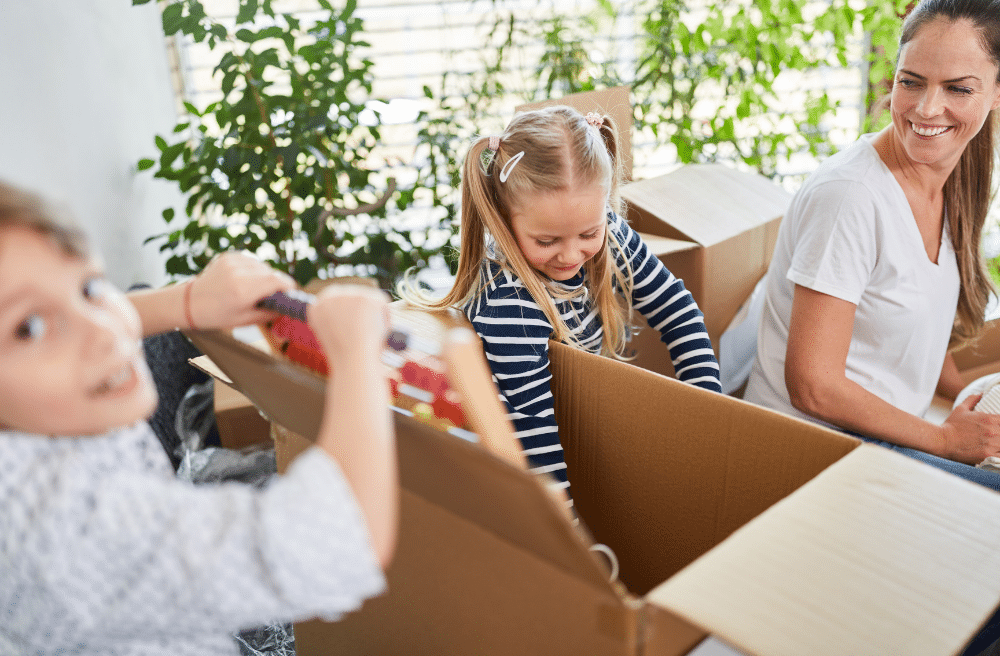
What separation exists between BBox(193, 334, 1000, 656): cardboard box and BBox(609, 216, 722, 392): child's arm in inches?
12.8

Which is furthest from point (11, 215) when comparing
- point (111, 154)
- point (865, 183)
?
point (111, 154)

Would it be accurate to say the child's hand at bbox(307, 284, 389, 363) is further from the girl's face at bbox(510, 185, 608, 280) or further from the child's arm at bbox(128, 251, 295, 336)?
the girl's face at bbox(510, 185, 608, 280)

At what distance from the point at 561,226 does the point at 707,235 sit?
531 mm

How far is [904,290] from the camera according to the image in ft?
3.68

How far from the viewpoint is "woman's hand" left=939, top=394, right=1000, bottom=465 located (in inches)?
42.3

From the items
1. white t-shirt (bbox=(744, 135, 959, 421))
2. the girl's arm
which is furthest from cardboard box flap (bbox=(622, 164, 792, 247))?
the girl's arm

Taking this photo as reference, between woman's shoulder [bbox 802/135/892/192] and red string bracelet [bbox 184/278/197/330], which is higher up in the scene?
woman's shoulder [bbox 802/135/892/192]

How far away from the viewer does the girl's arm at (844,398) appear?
107 cm

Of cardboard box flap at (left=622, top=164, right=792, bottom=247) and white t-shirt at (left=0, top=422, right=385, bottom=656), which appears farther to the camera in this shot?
cardboard box flap at (left=622, top=164, right=792, bottom=247)

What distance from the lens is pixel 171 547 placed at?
0.43 metres

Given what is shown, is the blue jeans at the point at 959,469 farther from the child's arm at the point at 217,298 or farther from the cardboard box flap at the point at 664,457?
the child's arm at the point at 217,298

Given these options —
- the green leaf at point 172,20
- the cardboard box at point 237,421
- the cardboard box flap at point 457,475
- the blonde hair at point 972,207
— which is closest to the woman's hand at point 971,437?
the blonde hair at point 972,207

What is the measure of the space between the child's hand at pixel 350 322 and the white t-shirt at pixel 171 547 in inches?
2.8

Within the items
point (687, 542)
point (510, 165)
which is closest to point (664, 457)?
point (687, 542)
